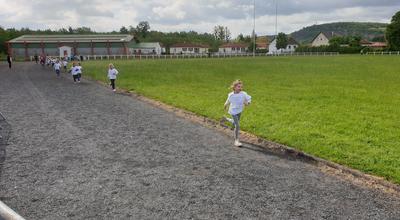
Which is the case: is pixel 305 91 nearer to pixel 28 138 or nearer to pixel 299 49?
pixel 28 138

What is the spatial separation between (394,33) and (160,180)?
102 metres

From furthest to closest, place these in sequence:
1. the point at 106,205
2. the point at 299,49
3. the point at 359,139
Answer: the point at 299,49, the point at 359,139, the point at 106,205

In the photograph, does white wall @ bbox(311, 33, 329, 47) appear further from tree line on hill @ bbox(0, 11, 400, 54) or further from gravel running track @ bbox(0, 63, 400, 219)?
gravel running track @ bbox(0, 63, 400, 219)

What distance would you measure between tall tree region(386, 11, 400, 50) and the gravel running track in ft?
319

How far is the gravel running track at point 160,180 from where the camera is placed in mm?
5648

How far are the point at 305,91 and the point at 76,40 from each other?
7669 cm

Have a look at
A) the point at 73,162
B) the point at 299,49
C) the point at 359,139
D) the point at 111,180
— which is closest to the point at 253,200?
the point at 111,180

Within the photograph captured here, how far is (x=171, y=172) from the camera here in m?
7.32

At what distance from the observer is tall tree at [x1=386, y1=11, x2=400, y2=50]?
307ft

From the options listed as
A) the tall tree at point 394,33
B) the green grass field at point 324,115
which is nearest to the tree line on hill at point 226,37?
the tall tree at point 394,33

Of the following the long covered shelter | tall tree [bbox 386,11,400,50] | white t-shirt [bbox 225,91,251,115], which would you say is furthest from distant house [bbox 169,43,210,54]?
white t-shirt [bbox 225,91,251,115]

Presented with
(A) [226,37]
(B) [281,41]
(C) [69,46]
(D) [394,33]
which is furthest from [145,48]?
(A) [226,37]

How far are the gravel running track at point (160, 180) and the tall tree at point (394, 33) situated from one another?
97.2 meters

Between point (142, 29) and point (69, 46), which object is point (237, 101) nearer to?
point (69, 46)
